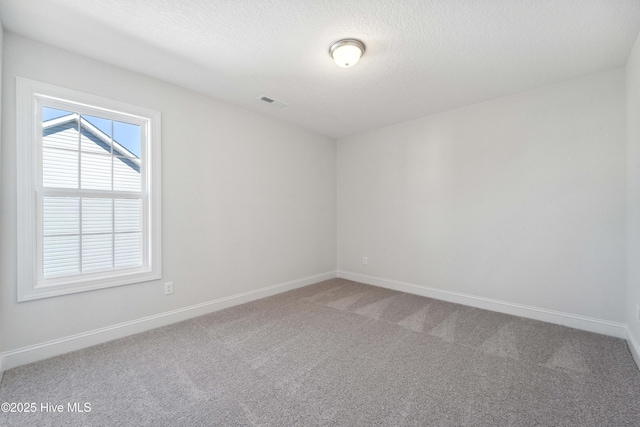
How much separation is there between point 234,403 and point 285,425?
15.4 inches

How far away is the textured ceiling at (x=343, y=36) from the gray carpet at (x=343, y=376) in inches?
101

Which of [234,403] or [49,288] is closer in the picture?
[234,403]

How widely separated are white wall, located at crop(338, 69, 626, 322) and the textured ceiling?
41cm

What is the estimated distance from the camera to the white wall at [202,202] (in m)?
2.14

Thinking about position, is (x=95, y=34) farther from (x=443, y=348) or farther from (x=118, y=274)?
(x=443, y=348)

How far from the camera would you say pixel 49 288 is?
7.30 feet

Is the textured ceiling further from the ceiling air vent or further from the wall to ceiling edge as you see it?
the wall to ceiling edge

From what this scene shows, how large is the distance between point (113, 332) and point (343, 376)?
85.7 inches

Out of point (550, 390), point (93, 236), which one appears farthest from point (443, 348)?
point (93, 236)

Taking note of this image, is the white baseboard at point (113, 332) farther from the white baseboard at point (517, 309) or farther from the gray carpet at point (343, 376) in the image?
the white baseboard at point (517, 309)

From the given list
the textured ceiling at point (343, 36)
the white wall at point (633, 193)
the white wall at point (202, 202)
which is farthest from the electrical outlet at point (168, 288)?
the white wall at point (633, 193)


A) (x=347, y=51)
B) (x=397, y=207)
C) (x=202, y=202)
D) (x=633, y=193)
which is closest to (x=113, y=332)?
(x=202, y=202)

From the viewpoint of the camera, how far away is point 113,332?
2.53m

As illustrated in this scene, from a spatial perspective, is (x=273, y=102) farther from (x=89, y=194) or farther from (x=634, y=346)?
(x=634, y=346)
